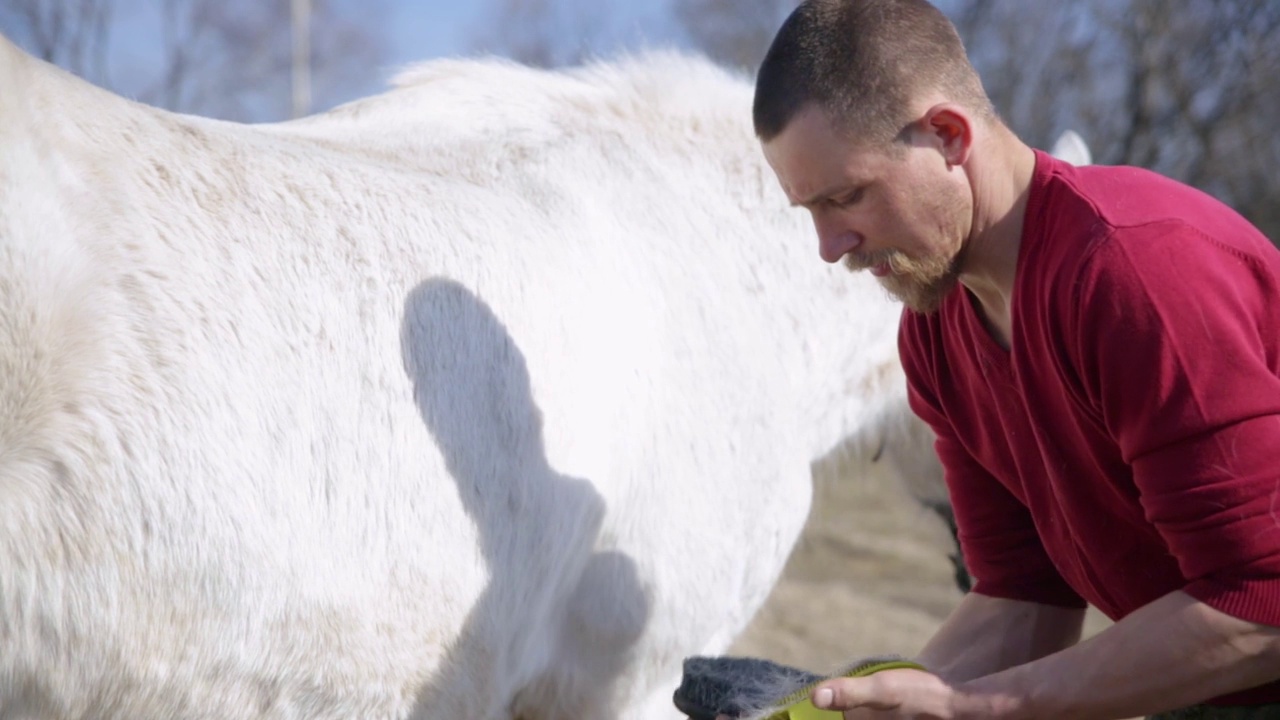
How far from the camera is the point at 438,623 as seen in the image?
5.81ft

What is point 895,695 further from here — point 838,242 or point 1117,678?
point 838,242

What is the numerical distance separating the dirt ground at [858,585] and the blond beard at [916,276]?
78.8 inches

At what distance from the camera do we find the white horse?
1.43 m

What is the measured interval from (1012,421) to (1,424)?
52.3 inches

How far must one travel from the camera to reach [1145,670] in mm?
1283

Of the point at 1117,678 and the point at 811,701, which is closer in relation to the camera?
the point at 1117,678

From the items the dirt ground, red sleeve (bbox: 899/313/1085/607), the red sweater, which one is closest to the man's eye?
the red sweater

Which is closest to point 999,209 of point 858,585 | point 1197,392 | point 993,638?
point 1197,392

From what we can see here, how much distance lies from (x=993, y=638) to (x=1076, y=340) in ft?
2.33

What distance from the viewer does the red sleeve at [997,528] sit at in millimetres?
1890

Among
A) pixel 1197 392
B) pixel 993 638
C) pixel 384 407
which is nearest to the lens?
pixel 1197 392

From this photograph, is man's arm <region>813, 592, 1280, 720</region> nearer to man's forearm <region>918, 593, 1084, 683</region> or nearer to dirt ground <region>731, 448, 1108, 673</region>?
man's forearm <region>918, 593, 1084, 683</region>

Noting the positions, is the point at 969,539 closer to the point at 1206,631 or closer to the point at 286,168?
the point at 1206,631

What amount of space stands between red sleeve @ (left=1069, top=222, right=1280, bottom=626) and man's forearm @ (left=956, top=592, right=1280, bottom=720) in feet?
0.11
